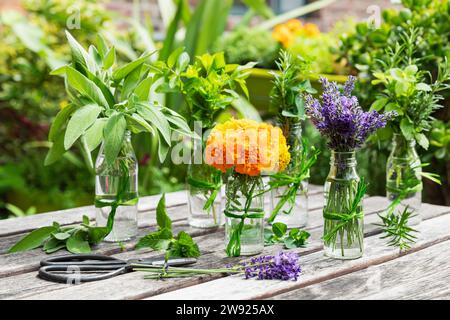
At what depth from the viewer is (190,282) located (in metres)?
1.32

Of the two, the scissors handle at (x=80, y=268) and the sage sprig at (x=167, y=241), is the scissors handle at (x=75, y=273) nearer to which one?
the scissors handle at (x=80, y=268)

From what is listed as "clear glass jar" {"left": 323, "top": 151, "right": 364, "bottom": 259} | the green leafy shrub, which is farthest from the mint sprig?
the green leafy shrub

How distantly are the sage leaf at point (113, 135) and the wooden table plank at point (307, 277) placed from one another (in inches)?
11.7

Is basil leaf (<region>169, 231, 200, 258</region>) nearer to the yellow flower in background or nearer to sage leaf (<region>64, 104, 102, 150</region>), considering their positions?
sage leaf (<region>64, 104, 102, 150</region>)

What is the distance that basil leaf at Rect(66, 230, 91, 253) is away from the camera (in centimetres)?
152

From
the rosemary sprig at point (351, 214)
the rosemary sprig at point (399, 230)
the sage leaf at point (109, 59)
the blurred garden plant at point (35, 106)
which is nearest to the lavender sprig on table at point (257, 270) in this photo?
the rosemary sprig at point (351, 214)

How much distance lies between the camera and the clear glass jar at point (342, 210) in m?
1.43

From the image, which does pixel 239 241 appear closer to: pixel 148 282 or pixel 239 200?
pixel 239 200

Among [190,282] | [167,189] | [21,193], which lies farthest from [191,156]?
[21,193]

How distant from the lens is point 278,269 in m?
1.32

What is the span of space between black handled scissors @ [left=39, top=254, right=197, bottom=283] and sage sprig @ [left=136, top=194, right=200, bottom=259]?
0.13ft
